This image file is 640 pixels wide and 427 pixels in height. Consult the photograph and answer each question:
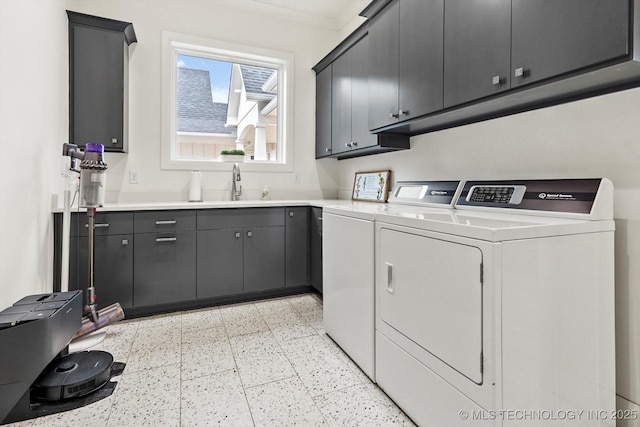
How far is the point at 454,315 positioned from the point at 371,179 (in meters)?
2.05

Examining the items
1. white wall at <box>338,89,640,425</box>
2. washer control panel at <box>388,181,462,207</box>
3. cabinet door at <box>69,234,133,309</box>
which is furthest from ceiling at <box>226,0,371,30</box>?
cabinet door at <box>69,234,133,309</box>

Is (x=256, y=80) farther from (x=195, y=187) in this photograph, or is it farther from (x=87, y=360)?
(x=87, y=360)

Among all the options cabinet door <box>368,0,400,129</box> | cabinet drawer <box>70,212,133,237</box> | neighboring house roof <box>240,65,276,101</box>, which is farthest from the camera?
neighboring house roof <box>240,65,276,101</box>

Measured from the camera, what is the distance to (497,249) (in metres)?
1.03

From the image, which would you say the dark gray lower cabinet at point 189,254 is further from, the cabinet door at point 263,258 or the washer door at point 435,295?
the washer door at point 435,295

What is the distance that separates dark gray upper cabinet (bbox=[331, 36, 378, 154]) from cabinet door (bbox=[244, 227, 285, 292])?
3.45 feet

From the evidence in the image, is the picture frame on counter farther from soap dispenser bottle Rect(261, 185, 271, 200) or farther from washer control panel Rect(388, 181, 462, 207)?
soap dispenser bottle Rect(261, 185, 271, 200)

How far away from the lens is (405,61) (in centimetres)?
215

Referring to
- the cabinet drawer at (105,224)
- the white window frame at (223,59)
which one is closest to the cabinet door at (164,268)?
the cabinet drawer at (105,224)

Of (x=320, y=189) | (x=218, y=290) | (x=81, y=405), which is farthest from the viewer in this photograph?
(x=320, y=189)

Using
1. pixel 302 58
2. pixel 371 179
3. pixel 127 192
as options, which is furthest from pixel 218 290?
pixel 302 58

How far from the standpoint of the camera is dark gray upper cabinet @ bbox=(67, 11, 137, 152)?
260 centimetres

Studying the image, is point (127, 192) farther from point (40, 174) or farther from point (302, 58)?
point (302, 58)

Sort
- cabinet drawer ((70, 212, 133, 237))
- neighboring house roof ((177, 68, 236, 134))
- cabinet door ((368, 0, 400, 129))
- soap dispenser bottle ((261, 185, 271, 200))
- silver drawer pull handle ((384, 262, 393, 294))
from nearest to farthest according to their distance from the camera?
silver drawer pull handle ((384, 262, 393, 294))
cabinet door ((368, 0, 400, 129))
cabinet drawer ((70, 212, 133, 237))
neighboring house roof ((177, 68, 236, 134))
soap dispenser bottle ((261, 185, 271, 200))
